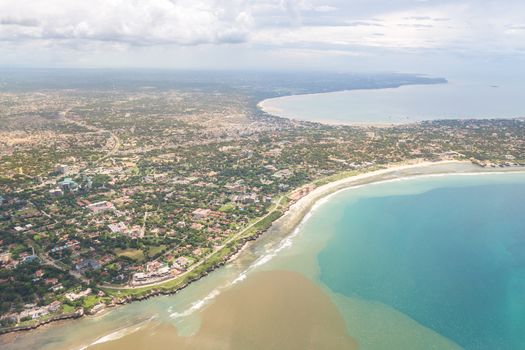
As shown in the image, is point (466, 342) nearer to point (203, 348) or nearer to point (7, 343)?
point (203, 348)

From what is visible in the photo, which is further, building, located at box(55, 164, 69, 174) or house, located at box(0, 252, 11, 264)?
building, located at box(55, 164, 69, 174)

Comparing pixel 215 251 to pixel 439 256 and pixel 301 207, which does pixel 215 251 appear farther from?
pixel 439 256

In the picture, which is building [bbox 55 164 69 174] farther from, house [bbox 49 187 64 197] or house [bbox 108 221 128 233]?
house [bbox 108 221 128 233]

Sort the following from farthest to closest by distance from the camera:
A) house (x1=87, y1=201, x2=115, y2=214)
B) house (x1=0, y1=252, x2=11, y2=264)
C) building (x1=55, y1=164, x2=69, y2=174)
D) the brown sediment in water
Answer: building (x1=55, y1=164, x2=69, y2=174), house (x1=87, y1=201, x2=115, y2=214), house (x1=0, y1=252, x2=11, y2=264), the brown sediment in water

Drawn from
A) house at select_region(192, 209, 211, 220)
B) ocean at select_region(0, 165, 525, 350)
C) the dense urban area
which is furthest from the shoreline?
house at select_region(192, 209, 211, 220)

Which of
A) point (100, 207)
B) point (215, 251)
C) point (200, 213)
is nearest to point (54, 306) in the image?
point (215, 251)

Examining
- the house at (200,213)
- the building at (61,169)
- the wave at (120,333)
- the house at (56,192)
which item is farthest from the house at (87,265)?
the building at (61,169)

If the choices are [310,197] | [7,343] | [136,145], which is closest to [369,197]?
[310,197]
